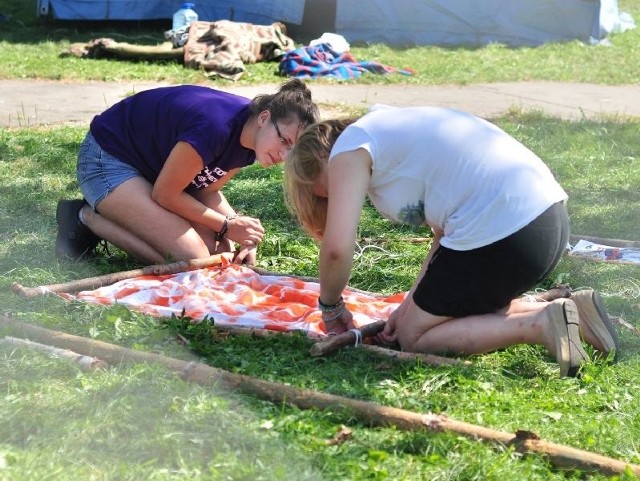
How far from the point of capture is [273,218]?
20.5ft

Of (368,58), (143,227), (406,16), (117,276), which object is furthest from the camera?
(406,16)

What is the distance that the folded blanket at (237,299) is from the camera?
4.43 m

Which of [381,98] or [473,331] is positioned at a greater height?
[473,331]

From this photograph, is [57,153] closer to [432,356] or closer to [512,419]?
[432,356]

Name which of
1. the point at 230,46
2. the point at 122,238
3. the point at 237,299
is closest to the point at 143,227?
the point at 122,238

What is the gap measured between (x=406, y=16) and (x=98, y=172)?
9.90 metres

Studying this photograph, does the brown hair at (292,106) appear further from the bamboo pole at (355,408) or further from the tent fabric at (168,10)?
the tent fabric at (168,10)

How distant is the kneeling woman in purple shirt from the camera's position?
4891 mm

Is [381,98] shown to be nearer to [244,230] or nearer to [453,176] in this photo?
[244,230]

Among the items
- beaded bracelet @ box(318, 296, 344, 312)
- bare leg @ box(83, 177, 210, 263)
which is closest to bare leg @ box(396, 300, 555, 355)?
beaded bracelet @ box(318, 296, 344, 312)

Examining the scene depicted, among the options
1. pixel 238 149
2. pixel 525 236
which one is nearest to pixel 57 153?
pixel 238 149

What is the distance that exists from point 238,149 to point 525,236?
1.75m

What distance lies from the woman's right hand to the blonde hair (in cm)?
123

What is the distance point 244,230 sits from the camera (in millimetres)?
5258
